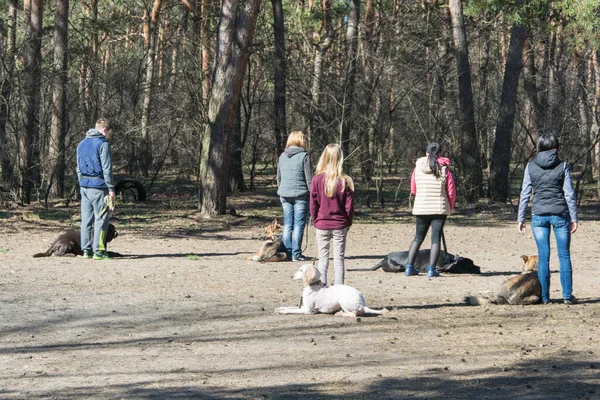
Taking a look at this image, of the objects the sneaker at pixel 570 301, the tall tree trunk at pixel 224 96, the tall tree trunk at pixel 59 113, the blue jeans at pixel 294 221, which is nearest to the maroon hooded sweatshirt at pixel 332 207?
the sneaker at pixel 570 301

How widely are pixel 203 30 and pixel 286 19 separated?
14275mm

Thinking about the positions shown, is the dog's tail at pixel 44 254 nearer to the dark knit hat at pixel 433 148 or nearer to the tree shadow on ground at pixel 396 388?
the dark knit hat at pixel 433 148

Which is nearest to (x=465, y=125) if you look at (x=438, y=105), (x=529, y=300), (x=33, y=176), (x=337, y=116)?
(x=438, y=105)

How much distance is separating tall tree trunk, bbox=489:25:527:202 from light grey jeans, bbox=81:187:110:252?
1419cm

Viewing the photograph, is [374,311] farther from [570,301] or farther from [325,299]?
[570,301]

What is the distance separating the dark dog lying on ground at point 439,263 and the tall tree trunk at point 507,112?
42.2 ft

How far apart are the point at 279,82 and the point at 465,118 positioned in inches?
198

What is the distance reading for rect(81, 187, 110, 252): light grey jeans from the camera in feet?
46.4

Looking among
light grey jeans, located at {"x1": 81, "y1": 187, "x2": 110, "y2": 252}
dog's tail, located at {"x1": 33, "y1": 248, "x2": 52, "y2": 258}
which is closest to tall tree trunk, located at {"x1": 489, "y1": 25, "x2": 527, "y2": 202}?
light grey jeans, located at {"x1": 81, "y1": 187, "x2": 110, "y2": 252}

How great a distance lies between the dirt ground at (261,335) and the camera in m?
6.91

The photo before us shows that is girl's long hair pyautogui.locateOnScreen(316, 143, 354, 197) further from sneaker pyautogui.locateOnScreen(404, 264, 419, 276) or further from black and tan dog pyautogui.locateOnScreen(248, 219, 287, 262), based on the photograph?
black and tan dog pyautogui.locateOnScreen(248, 219, 287, 262)

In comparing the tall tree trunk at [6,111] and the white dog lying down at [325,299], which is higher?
the tall tree trunk at [6,111]

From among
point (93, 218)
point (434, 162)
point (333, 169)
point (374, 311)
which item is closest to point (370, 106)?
point (93, 218)

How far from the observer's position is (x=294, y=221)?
47.0 ft
